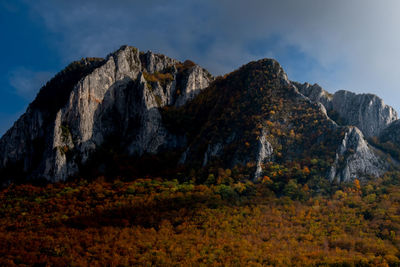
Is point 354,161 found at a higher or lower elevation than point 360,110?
lower

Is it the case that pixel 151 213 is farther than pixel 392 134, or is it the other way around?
pixel 392 134

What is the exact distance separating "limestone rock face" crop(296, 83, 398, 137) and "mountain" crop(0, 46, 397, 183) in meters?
0.34

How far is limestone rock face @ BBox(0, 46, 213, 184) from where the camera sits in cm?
9381

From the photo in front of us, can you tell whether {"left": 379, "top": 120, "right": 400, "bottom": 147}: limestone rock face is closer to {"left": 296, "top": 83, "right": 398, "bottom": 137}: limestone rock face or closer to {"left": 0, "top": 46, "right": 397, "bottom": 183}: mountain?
{"left": 296, "top": 83, "right": 398, "bottom": 137}: limestone rock face

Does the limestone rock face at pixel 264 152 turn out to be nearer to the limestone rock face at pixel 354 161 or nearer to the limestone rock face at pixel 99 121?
the limestone rock face at pixel 354 161

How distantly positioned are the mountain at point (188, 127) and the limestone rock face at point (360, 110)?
342 mm

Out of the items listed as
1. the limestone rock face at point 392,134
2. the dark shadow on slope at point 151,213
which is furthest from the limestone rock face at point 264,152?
the limestone rock face at point 392,134

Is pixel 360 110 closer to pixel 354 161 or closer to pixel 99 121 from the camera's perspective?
pixel 354 161

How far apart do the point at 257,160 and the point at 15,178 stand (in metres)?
83.8

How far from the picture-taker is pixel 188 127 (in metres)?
112

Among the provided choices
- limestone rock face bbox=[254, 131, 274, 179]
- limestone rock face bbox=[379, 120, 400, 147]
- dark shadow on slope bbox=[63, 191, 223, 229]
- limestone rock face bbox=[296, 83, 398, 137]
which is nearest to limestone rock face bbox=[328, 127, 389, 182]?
limestone rock face bbox=[254, 131, 274, 179]

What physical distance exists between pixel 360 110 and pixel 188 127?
65070mm

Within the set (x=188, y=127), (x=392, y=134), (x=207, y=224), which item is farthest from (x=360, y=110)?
(x=207, y=224)

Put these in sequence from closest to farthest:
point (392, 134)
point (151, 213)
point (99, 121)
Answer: point (151, 213)
point (392, 134)
point (99, 121)
